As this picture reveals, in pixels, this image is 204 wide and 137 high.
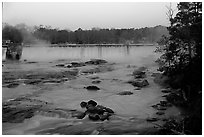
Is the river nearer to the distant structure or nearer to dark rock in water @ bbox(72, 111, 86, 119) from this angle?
dark rock in water @ bbox(72, 111, 86, 119)

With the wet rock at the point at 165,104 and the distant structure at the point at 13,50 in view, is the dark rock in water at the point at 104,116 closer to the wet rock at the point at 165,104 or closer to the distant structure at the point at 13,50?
the wet rock at the point at 165,104

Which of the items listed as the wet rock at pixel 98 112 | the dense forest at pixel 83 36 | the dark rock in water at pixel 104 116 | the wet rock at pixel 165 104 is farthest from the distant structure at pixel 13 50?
the dark rock in water at pixel 104 116

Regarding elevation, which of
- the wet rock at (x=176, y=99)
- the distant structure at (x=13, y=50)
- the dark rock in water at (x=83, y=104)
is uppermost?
the distant structure at (x=13, y=50)

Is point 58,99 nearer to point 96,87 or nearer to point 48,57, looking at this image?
point 96,87

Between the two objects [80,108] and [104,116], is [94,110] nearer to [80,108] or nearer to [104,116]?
[104,116]

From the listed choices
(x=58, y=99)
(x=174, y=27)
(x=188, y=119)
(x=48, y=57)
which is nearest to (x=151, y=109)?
(x=188, y=119)

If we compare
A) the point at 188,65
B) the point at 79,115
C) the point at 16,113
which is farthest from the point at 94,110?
the point at 188,65

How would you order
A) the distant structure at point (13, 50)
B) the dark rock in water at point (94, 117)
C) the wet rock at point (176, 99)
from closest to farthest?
the dark rock in water at point (94, 117), the wet rock at point (176, 99), the distant structure at point (13, 50)

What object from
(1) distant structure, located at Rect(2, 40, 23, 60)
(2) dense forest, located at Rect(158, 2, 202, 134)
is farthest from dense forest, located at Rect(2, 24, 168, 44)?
(2) dense forest, located at Rect(158, 2, 202, 134)

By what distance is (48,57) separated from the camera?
22.2 metres

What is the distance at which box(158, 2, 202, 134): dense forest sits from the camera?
4641 millimetres

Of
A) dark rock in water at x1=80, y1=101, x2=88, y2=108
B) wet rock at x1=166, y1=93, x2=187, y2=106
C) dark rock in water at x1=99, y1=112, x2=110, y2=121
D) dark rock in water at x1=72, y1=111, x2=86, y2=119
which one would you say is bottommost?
dark rock in water at x1=72, y1=111, x2=86, y2=119

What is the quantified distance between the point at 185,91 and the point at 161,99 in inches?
31.1

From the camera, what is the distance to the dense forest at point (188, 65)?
183 inches
